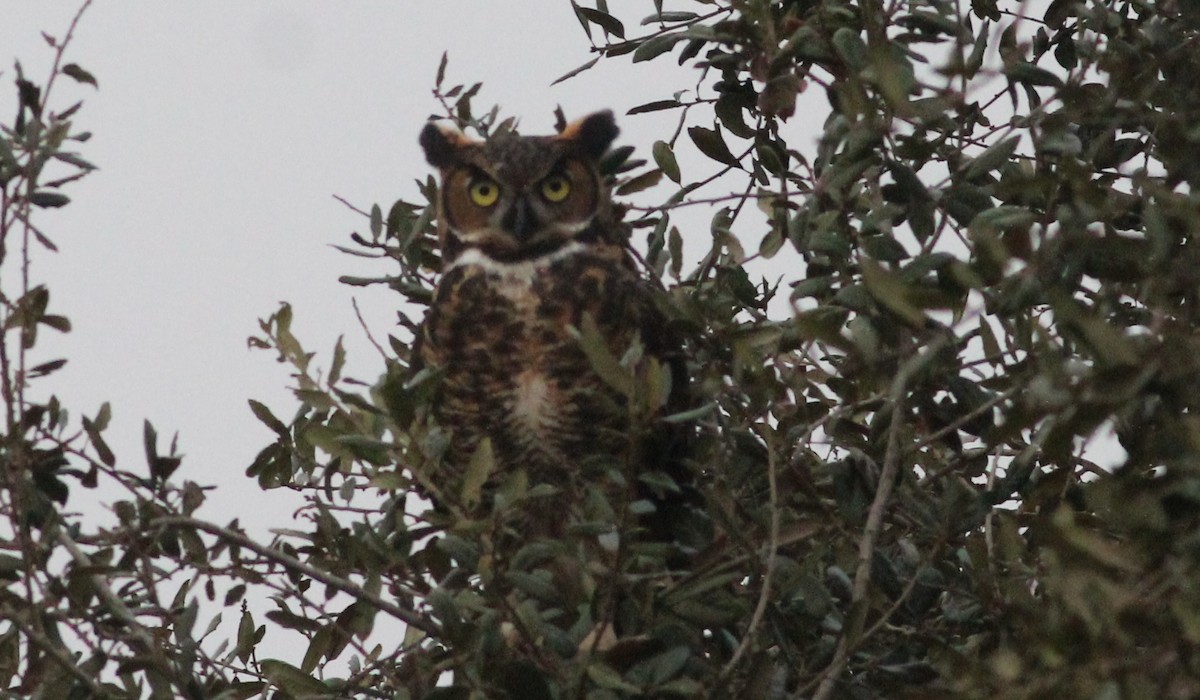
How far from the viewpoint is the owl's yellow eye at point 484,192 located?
3875mm

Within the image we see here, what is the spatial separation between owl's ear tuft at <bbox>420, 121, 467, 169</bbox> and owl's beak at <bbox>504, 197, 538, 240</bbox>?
191 mm

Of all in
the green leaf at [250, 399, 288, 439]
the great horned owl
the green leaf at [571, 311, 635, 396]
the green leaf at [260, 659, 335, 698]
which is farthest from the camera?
the great horned owl

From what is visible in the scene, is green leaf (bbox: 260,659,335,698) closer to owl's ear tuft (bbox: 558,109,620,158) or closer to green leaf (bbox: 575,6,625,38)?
green leaf (bbox: 575,6,625,38)

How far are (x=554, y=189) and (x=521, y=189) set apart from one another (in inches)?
2.9

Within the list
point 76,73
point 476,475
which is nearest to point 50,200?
point 76,73

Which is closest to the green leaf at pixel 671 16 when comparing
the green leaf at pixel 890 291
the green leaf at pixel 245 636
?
the green leaf at pixel 245 636

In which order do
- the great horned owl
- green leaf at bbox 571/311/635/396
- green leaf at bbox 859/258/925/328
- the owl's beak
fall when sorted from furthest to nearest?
the owl's beak < the great horned owl < green leaf at bbox 571/311/635/396 < green leaf at bbox 859/258/925/328

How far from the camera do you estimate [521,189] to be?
151 inches

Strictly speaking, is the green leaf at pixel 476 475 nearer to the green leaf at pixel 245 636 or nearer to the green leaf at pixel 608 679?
the green leaf at pixel 608 679

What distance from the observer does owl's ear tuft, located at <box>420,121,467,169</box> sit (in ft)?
12.9

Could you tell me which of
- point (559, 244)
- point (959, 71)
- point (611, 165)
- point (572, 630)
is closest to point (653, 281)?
point (611, 165)

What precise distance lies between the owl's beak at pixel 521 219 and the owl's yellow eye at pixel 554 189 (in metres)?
0.05

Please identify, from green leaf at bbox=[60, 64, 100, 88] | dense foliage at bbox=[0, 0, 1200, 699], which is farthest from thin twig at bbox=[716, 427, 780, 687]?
green leaf at bbox=[60, 64, 100, 88]

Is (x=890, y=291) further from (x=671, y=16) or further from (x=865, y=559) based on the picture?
(x=671, y=16)
